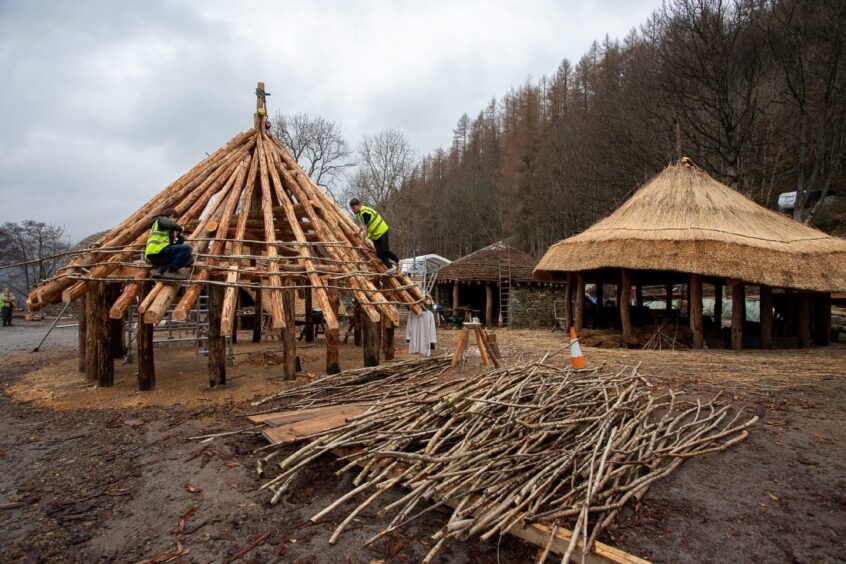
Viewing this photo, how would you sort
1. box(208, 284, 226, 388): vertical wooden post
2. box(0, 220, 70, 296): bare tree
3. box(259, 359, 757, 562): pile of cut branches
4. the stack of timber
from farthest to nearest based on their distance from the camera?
box(0, 220, 70, 296): bare tree → box(208, 284, 226, 388): vertical wooden post → the stack of timber → box(259, 359, 757, 562): pile of cut branches

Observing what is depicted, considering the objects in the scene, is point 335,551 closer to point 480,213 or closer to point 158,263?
point 158,263

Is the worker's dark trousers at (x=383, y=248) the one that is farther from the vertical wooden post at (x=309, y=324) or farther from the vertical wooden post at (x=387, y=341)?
the vertical wooden post at (x=309, y=324)

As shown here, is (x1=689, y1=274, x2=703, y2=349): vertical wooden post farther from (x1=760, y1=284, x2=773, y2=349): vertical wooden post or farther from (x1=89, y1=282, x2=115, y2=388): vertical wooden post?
(x1=89, y1=282, x2=115, y2=388): vertical wooden post

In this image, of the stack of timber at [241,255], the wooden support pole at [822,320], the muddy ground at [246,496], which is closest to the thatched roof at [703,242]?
the wooden support pole at [822,320]

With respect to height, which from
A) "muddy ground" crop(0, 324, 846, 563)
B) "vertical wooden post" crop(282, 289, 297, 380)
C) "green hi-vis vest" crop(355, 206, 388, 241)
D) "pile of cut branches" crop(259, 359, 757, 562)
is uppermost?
"green hi-vis vest" crop(355, 206, 388, 241)

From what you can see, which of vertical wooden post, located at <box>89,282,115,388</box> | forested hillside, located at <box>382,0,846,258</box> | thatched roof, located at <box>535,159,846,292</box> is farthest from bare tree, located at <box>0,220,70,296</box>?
thatched roof, located at <box>535,159,846,292</box>

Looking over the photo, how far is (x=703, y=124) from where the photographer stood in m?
22.0

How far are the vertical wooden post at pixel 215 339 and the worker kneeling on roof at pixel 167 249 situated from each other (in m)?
0.53

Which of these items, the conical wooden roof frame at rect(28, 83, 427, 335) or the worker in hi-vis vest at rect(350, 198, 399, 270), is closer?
the conical wooden roof frame at rect(28, 83, 427, 335)

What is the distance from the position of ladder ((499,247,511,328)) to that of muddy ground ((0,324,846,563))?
14.6 meters

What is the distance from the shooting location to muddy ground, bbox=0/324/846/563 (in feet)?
9.41

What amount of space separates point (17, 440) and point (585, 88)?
4929 centimetres

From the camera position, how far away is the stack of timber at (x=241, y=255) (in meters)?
6.79

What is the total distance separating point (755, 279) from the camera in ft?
33.8
